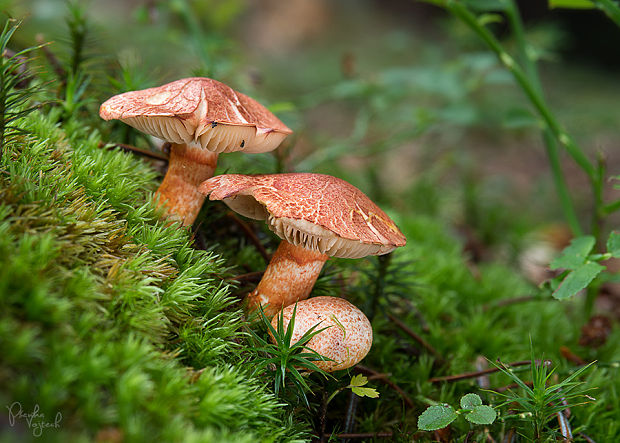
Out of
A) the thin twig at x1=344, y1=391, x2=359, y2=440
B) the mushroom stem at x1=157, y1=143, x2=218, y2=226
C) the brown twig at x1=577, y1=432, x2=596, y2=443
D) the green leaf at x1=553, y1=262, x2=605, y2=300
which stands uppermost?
the mushroom stem at x1=157, y1=143, x2=218, y2=226

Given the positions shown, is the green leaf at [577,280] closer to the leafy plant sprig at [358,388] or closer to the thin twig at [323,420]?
the leafy plant sprig at [358,388]

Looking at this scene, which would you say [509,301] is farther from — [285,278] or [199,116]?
[199,116]

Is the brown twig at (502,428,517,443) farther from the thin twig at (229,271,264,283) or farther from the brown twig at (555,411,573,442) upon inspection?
the thin twig at (229,271,264,283)

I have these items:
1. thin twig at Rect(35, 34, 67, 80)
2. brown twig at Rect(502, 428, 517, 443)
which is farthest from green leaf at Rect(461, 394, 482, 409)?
thin twig at Rect(35, 34, 67, 80)

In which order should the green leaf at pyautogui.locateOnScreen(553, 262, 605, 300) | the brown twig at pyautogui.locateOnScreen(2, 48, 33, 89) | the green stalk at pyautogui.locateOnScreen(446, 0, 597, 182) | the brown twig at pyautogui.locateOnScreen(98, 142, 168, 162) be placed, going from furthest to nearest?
the green stalk at pyautogui.locateOnScreen(446, 0, 597, 182)
the brown twig at pyautogui.locateOnScreen(98, 142, 168, 162)
the green leaf at pyautogui.locateOnScreen(553, 262, 605, 300)
the brown twig at pyautogui.locateOnScreen(2, 48, 33, 89)

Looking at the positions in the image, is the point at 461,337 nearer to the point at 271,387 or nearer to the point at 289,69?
the point at 271,387

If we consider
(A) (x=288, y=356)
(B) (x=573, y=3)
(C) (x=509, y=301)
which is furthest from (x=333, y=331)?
(B) (x=573, y=3)
